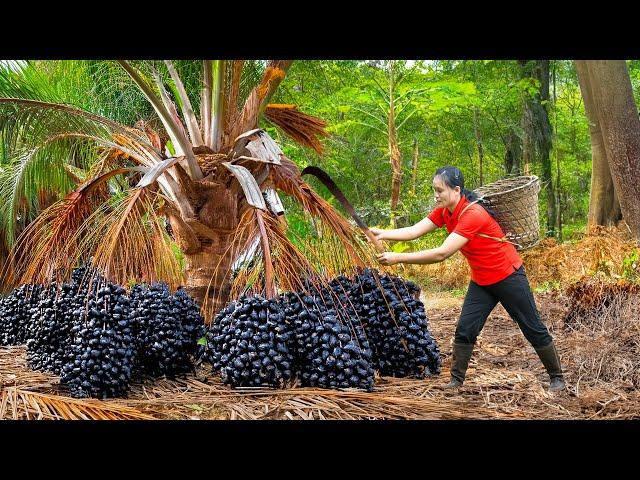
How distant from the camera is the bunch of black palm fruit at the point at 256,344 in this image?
2.52m

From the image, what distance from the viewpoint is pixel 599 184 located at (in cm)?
669

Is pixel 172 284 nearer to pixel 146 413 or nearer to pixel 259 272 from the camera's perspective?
pixel 259 272

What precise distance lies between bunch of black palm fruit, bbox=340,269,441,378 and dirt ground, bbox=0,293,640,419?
100 mm

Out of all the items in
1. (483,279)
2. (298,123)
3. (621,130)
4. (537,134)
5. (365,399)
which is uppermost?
(537,134)

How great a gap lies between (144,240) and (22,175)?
1617 mm

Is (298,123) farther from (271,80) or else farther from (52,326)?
(52,326)

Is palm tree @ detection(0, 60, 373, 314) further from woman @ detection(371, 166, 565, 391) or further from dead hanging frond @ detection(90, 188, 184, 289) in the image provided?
woman @ detection(371, 166, 565, 391)

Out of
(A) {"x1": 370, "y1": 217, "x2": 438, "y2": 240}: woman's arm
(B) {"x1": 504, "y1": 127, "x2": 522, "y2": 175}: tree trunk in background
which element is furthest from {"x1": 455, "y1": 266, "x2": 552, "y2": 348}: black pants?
(B) {"x1": 504, "y1": 127, "x2": 522, "y2": 175}: tree trunk in background

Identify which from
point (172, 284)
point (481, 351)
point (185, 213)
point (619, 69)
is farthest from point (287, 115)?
point (619, 69)

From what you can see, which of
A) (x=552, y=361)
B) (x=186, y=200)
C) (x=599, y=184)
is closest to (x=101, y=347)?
(x=186, y=200)

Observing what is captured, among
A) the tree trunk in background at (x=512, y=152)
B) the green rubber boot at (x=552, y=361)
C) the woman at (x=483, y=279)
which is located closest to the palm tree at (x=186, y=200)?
the woman at (x=483, y=279)

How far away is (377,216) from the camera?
1044cm

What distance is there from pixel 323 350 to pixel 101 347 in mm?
893

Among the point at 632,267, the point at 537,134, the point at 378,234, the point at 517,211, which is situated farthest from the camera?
the point at 537,134
